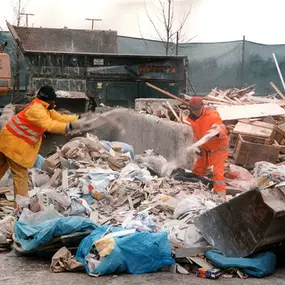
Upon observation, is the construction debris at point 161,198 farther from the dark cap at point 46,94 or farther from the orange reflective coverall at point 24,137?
the dark cap at point 46,94

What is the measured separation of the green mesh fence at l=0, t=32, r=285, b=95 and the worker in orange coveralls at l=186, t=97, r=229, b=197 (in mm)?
10043

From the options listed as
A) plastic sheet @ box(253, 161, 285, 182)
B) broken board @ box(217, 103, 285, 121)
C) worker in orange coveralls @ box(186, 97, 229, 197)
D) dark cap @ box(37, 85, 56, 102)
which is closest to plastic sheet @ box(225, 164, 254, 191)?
plastic sheet @ box(253, 161, 285, 182)

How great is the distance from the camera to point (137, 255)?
15.9 feet

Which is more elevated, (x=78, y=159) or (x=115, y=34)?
(x=115, y=34)

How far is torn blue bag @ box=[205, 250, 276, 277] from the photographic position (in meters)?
4.90


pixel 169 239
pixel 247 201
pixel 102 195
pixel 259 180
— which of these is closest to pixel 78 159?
pixel 102 195

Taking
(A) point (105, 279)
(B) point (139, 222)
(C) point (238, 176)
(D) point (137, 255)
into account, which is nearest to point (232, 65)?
(C) point (238, 176)

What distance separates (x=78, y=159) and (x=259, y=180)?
2.74 meters

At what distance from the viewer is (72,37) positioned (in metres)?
15.7

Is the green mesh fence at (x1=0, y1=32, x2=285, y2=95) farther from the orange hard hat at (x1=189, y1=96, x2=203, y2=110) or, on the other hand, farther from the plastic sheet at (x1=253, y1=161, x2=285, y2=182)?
the plastic sheet at (x1=253, y1=161, x2=285, y2=182)

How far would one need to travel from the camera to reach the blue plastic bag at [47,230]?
517 centimetres

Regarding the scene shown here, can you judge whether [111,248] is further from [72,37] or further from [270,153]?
[72,37]

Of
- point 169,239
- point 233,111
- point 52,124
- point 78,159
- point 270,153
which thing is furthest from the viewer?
point 233,111

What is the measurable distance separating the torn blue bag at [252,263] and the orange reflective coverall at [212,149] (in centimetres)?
278
